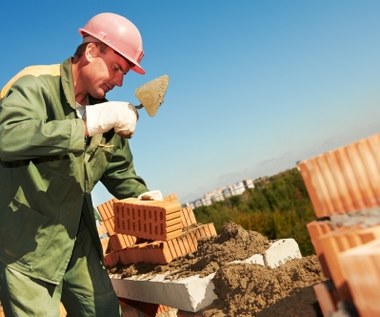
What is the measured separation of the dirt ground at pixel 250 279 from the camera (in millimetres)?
2580

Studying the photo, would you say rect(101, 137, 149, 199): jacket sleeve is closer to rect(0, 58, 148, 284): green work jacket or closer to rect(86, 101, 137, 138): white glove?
rect(0, 58, 148, 284): green work jacket

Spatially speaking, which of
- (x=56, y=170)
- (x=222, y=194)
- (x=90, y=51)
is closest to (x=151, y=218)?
(x=56, y=170)

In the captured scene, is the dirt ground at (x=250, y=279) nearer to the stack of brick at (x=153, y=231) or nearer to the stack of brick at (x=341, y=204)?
the stack of brick at (x=153, y=231)

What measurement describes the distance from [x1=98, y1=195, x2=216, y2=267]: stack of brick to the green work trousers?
627mm

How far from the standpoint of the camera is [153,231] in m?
4.00

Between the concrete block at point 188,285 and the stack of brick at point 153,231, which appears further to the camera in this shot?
the stack of brick at point 153,231

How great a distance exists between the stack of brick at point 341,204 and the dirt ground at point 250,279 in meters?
0.44

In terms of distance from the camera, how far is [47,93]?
115 inches

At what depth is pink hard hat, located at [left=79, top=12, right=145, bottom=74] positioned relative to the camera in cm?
301

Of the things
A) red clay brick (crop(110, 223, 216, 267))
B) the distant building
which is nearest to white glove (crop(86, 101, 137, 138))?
red clay brick (crop(110, 223, 216, 267))

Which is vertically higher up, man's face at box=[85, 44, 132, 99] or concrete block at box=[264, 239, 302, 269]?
man's face at box=[85, 44, 132, 99]

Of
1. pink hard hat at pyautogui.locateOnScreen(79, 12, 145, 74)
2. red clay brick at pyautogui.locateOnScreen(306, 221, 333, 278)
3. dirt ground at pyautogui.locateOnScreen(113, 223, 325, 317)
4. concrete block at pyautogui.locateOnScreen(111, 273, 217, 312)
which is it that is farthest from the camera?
concrete block at pyautogui.locateOnScreen(111, 273, 217, 312)

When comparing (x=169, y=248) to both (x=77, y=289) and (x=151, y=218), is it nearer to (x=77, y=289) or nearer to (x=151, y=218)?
(x=151, y=218)

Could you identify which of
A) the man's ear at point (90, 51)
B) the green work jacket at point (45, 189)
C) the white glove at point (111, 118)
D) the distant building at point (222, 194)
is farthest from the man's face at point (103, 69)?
the distant building at point (222, 194)
